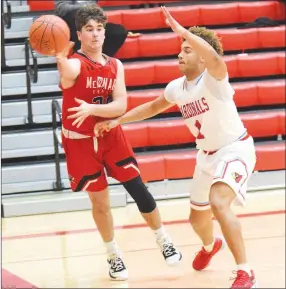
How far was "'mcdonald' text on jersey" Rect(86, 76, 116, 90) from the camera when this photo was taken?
516cm

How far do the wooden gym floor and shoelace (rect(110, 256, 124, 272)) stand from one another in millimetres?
131

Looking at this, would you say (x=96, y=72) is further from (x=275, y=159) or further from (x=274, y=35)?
(x=274, y=35)

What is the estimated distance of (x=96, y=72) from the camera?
5.15m

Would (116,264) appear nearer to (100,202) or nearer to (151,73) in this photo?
(100,202)

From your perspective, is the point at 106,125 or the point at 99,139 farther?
the point at 99,139

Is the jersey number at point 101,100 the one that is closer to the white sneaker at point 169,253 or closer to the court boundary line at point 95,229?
the white sneaker at point 169,253

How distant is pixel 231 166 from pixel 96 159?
43.7 inches

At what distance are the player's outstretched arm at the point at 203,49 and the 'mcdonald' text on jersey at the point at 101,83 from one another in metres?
0.80

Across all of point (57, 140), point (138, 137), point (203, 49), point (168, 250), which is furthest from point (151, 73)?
point (203, 49)

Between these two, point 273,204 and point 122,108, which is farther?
point 273,204

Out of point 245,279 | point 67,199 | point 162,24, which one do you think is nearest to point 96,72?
point 245,279

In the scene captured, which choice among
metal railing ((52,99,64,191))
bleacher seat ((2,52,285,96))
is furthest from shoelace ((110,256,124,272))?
bleacher seat ((2,52,285,96))

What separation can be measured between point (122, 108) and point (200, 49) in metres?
0.92

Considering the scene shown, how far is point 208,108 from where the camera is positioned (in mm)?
5004
